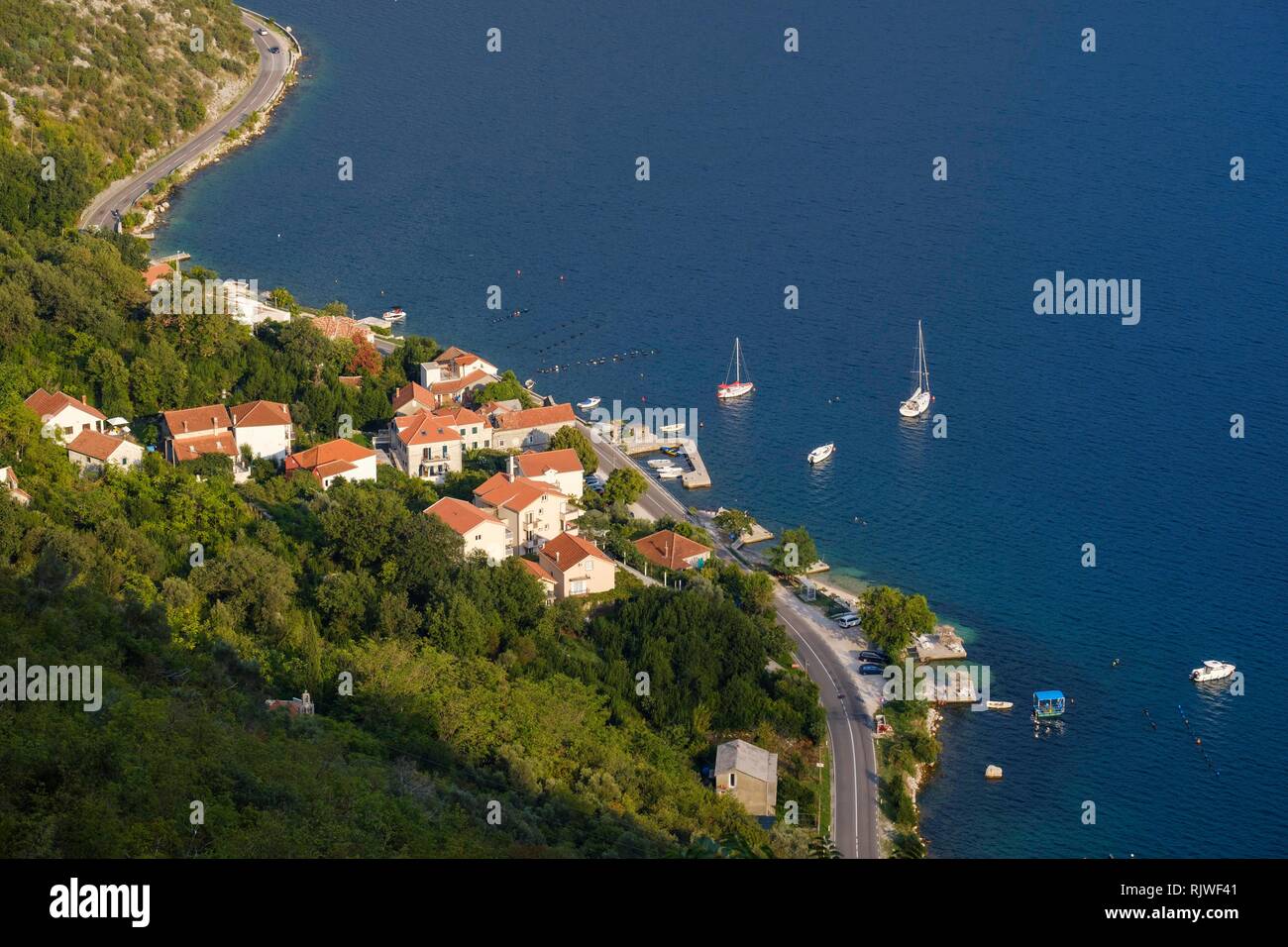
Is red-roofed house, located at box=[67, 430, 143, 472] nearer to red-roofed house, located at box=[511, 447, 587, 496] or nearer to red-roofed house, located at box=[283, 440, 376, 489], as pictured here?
red-roofed house, located at box=[283, 440, 376, 489]

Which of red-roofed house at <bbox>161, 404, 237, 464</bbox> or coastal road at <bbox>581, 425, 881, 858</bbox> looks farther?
red-roofed house at <bbox>161, 404, 237, 464</bbox>

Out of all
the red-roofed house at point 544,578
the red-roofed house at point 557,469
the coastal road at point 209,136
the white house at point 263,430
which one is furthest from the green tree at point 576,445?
the coastal road at point 209,136

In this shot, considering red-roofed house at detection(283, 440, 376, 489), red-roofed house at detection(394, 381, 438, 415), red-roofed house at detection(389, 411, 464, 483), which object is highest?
red-roofed house at detection(394, 381, 438, 415)

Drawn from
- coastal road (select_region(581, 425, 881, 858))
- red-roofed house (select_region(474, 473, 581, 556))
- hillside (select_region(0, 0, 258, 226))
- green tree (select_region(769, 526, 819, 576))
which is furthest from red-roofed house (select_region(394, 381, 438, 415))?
hillside (select_region(0, 0, 258, 226))

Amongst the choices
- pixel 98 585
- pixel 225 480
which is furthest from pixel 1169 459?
pixel 98 585

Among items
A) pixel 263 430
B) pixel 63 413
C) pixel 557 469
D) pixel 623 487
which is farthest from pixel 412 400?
pixel 63 413
